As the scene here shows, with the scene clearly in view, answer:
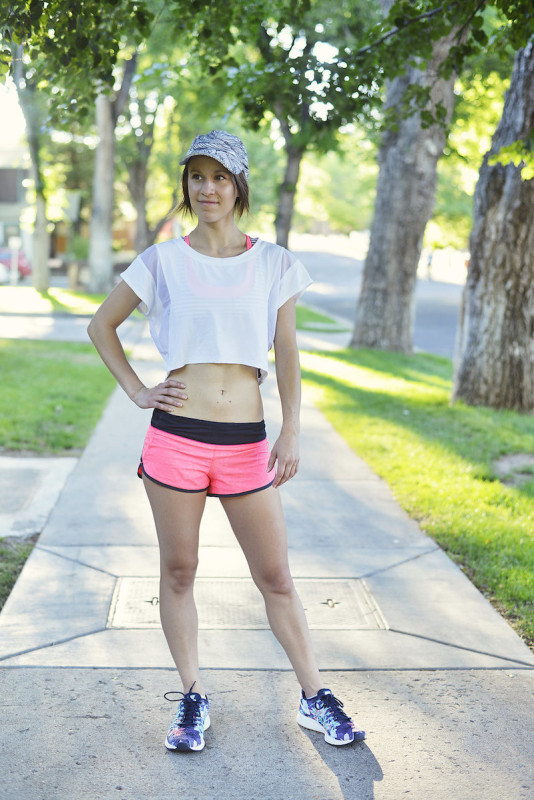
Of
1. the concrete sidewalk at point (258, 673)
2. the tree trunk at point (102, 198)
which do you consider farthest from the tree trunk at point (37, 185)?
the concrete sidewalk at point (258, 673)

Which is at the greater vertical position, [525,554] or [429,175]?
[429,175]

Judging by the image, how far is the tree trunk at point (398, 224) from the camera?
563 inches

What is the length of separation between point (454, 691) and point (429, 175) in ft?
39.4

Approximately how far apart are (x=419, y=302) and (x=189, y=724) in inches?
1232

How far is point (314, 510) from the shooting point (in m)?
6.09

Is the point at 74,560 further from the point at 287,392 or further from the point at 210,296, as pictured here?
the point at 210,296

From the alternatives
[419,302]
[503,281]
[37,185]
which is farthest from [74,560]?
[419,302]

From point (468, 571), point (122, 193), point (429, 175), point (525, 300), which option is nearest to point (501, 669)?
point (468, 571)

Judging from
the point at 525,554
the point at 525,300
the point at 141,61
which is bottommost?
the point at 525,554

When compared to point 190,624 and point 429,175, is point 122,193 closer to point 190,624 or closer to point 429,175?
point 429,175

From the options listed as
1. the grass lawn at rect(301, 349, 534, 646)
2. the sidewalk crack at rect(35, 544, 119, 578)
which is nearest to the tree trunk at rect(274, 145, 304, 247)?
the grass lawn at rect(301, 349, 534, 646)

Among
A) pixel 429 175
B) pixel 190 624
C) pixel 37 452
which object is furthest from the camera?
pixel 429 175

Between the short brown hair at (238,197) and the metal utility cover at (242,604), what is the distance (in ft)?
6.32

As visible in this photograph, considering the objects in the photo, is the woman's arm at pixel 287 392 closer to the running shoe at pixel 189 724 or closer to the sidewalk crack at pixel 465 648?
the running shoe at pixel 189 724
